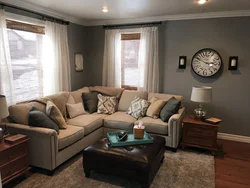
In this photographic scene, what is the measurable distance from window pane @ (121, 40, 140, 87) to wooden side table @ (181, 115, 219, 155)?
1734 mm

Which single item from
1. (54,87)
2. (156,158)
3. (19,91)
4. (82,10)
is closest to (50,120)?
(19,91)

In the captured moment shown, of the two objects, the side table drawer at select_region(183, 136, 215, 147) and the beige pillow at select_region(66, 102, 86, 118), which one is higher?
the beige pillow at select_region(66, 102, 86, 118)

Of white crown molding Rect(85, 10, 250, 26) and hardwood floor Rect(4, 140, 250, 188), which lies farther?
white crown molding Rect(85, 10, 250, 26)

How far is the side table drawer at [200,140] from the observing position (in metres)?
3.64

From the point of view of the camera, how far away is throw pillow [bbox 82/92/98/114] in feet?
14.6

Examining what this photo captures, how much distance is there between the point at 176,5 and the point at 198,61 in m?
1.31

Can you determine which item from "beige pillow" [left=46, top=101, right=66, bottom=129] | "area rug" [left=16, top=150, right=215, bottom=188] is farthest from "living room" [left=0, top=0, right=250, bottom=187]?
"beige pillow" [left=46, top=101, right=66, bottom=129]

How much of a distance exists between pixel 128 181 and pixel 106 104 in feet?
6.44

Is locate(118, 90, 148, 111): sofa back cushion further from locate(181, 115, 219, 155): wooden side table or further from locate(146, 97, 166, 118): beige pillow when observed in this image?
locate(181, 115, 219, 155): wooden side table

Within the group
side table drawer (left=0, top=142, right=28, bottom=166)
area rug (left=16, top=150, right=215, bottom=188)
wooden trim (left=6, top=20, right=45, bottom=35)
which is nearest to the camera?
side table drawer (left=0, top=142, right=28, bottom=166)

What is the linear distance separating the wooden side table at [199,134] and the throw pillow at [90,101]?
1879 mm

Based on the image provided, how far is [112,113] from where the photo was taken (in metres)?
4.43

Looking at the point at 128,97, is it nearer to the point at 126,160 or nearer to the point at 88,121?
the point at 88,121

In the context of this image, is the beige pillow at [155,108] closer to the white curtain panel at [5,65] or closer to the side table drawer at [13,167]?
the side table drawer at [13,167]
